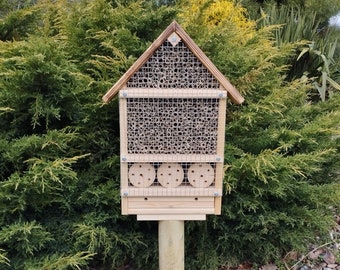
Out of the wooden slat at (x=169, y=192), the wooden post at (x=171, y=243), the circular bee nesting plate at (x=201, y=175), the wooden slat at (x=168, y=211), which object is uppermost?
the circular bee nesting plate at (x=201, y=175)

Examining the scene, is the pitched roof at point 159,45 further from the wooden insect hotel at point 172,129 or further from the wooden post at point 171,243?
the wooden post at point 171,243

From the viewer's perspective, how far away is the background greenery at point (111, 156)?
200cm

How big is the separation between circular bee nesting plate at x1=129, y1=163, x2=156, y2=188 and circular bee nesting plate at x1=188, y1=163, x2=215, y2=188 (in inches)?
6.6

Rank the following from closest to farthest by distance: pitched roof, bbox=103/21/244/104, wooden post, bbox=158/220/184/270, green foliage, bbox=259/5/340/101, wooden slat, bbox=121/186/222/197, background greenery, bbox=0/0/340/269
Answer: pitched roof, bbox=103/21/244/104
wooden slat, bbox=121/186/222/197
wooden post, bbox=158/220/184/270
background greenery, bbox=0/0/340/269
green foliage, bbox=259/5/340/101

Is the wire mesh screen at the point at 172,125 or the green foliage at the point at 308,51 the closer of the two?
the wire mesh screen at the point at 172,125

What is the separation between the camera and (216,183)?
175 centimetres

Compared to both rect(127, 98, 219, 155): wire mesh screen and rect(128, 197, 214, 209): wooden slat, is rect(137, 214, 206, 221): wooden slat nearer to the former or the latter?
rect(128, 197, 214, 209): wooden slat

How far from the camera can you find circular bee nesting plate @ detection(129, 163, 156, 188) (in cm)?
173

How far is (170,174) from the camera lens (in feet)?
5.69

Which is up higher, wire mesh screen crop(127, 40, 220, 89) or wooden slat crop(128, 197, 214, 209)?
wire mesh screen crop(127, 40, 220, 89)

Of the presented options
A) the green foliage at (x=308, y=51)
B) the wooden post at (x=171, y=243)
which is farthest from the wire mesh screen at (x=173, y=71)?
the green foliage at (x=308, y=51)

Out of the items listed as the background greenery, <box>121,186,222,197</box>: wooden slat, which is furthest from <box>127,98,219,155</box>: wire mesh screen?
the background greenery

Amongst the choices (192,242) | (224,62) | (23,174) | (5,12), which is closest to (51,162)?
(23,174)

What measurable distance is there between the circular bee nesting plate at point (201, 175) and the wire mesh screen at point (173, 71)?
0.35 metres
